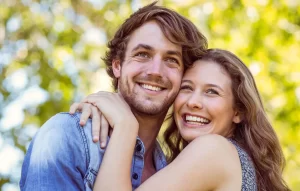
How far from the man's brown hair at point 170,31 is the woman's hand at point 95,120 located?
495mm

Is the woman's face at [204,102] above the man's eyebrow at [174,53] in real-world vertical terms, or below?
below

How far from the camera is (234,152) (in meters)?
3.48

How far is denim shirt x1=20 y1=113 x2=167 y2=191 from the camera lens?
3072 millimetres

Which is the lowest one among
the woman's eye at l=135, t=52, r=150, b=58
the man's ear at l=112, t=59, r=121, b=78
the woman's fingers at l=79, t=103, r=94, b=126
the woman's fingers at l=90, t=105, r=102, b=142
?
the woman's fingers at l=90, t=105, r=102, b=142

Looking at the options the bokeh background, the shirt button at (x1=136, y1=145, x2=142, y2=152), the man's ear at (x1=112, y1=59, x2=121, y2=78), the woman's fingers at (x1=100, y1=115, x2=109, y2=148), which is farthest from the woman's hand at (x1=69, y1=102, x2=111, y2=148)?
the bokeh background

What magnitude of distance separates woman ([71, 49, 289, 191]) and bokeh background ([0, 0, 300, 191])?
295 centimetres

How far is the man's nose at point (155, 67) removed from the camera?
363cm

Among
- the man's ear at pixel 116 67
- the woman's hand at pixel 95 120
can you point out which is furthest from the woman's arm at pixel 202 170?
the man's ear at pixel 116 67

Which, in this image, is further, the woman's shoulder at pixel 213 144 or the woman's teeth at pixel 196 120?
the woman's teeth at pixel 196 120

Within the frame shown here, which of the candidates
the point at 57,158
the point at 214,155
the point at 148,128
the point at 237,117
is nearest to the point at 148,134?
the point at 148,128

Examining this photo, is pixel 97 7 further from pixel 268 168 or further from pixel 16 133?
pixel 268 168

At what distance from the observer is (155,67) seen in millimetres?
3639

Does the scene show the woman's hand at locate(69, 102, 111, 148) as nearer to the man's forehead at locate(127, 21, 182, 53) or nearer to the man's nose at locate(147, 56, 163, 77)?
the man's nose at locate(147, 56, 163, 77)

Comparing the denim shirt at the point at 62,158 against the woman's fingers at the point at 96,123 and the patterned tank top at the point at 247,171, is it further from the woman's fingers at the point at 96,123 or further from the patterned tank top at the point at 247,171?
the patterned tank top at the point at 247,171
